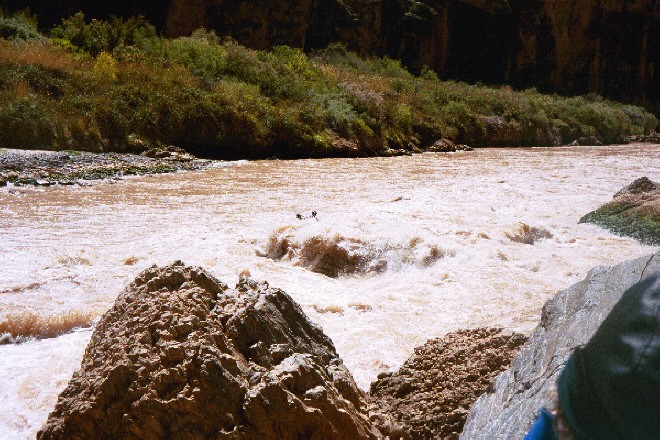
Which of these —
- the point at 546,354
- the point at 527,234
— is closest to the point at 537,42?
the point at 527,234

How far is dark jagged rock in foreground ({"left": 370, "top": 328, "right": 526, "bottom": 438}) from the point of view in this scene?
2615mm

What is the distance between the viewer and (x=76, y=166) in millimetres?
11508

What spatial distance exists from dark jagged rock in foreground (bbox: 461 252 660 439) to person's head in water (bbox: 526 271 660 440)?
699 millimetres

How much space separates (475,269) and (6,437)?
13.9 feet

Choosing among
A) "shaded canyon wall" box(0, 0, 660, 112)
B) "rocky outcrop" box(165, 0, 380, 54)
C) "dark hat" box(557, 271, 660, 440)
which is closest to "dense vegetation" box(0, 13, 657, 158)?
"rocky outcrop" box(165, 0, 380, 54)

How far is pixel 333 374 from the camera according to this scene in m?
2.59

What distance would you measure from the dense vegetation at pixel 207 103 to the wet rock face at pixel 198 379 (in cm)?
1206

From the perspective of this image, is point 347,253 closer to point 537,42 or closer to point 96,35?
point 96,35

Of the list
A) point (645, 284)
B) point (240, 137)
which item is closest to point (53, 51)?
→ point (240, 137)

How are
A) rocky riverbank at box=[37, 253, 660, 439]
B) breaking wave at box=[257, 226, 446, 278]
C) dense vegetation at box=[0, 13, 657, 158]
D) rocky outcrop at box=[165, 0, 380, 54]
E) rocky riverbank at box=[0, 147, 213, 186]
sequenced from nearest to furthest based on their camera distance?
rocky riverbank at box=[37, 253, 660, 439] → breaking wave at box=[257, 226, 446, 278] → rocky riverbank at box=[0, 147, 213, 186] → dense vegetation at box=[0, 13, 657, 158] → rocky outcrop at box=[165, 0, 380, 54]

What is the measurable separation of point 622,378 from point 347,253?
5216 millimetres

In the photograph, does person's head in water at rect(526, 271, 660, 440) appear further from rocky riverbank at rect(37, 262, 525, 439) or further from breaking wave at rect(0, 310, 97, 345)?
breaking wave at rect(0, 310, 97, 345)

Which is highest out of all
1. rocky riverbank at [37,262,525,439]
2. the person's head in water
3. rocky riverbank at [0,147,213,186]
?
the person's head in water

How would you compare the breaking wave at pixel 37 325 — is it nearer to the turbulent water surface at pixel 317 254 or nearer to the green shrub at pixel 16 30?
the turbulent water surface at pixel 317 254
